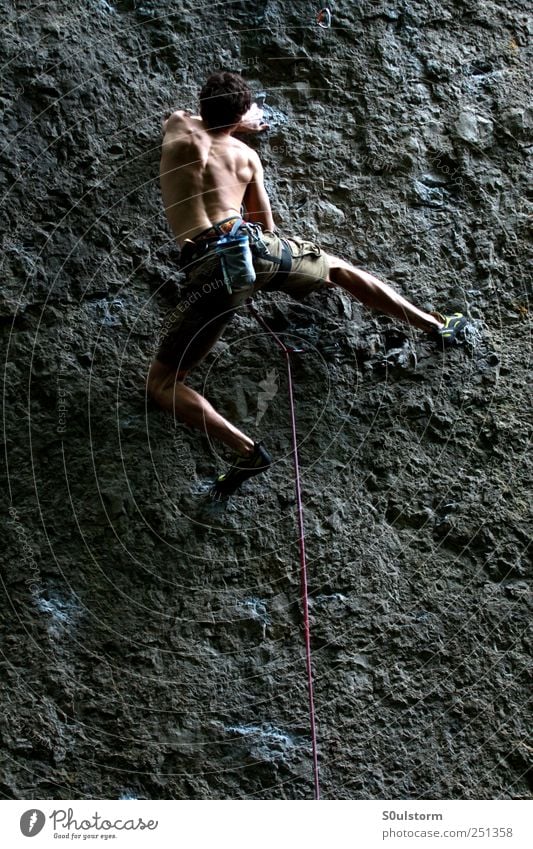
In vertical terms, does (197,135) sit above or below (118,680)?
above

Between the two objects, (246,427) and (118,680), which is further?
(246,427)

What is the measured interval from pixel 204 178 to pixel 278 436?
67 cm

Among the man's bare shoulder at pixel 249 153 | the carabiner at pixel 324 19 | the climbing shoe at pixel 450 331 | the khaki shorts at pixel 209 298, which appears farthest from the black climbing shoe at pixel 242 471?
the carabiner at pixel 324 19

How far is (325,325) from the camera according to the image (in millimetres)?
2877

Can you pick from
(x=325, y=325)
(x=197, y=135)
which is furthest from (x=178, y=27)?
(x=325, y=325)

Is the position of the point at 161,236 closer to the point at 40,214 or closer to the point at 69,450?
the point at 40,214

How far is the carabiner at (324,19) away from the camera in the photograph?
9.95 ft

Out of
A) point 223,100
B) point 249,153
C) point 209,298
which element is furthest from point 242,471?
point 223,100

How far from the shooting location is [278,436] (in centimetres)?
281

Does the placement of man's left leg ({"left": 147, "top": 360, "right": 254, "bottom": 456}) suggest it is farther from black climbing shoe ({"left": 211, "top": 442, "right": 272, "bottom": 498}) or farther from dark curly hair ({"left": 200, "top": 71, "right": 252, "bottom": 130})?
dark curly hair ({"left": 200, "top": 71, "right": 252, "bottom": 130})

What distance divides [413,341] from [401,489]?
40 centimetres
